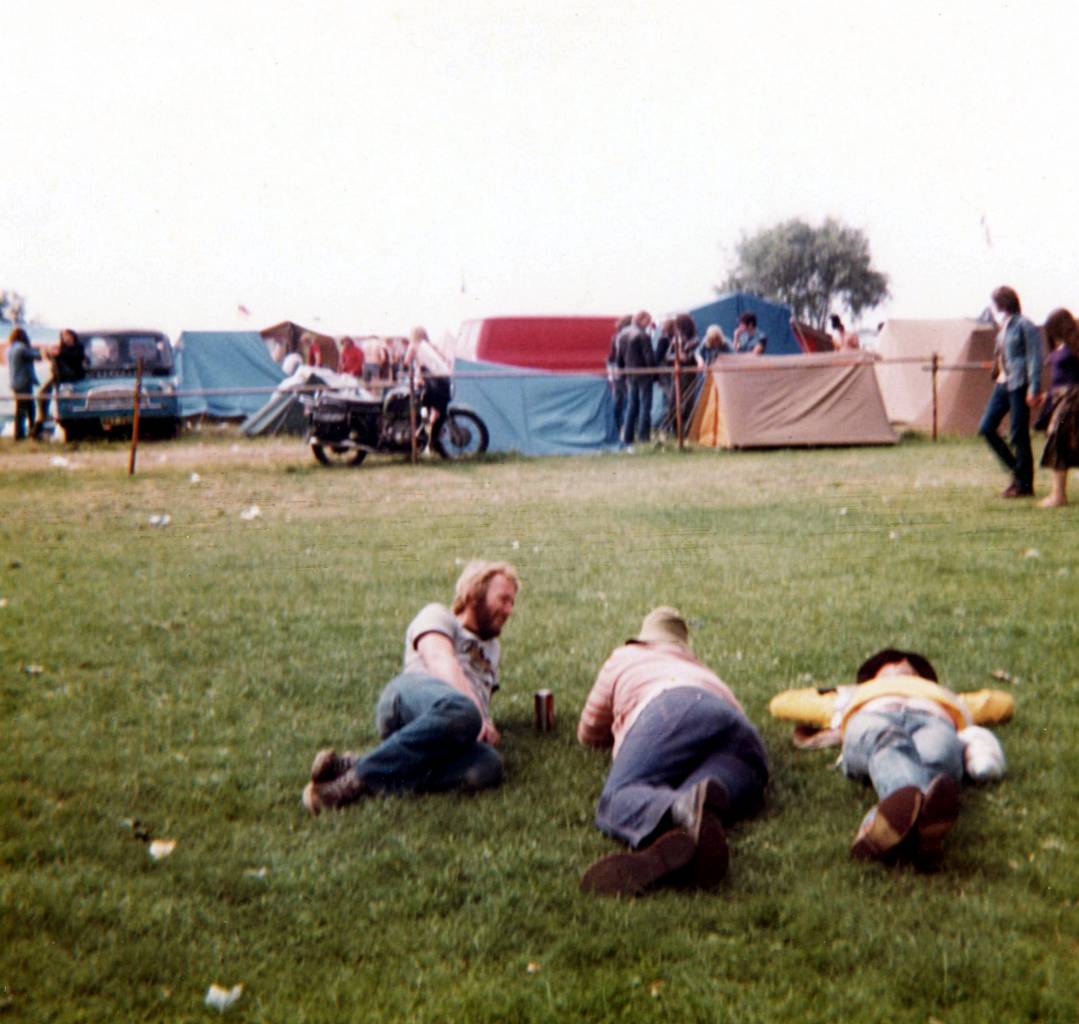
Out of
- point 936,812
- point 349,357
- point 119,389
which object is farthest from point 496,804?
point 349,357

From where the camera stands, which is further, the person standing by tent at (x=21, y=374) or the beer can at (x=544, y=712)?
the person standing by tent at (x=21, y=374)

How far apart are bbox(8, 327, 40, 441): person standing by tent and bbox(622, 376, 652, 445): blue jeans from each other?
9528 millimetres

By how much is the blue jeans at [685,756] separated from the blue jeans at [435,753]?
19.1 inches

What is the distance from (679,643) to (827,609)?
215 centimetres

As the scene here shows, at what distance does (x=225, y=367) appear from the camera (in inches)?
968

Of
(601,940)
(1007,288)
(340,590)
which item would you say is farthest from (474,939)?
(1007,288)

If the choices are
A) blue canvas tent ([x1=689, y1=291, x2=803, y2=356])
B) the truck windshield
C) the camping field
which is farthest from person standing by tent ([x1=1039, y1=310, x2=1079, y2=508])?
blue canvas tent ([x1=689, y1=291, x2=803, y2=356])

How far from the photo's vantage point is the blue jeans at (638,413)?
56.9 ft

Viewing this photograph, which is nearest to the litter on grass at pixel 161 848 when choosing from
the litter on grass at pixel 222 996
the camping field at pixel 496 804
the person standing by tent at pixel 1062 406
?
the camping field at pixel 496 804

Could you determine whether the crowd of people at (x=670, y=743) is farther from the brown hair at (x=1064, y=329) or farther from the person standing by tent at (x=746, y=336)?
the person standing by tent at (x=746, y=336)

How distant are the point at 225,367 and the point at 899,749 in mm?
22458

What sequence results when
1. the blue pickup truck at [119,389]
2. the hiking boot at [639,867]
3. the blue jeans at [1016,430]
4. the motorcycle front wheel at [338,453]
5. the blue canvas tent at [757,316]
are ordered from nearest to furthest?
1. the hiking boot at [639,867]
2. the blue jeans at [1016,430]
3. the motorcycle front wheel at [338,453]
4. the blue pickup truck at [119,389]
5. the blue canvas tent at [757,316]

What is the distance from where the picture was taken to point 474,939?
3.02 m

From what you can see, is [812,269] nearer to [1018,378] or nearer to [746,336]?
[746,336]
